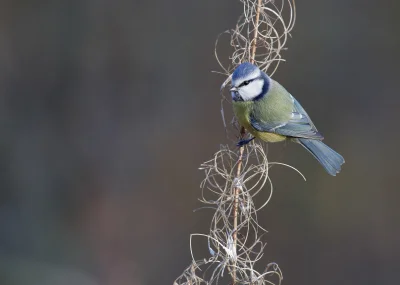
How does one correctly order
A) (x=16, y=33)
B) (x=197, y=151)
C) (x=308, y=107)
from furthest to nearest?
(x=16, y=33), (x=197, y=151), (x=308, y=107)

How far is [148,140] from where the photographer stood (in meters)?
3.77

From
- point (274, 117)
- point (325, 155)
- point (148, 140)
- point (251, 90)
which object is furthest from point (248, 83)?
point (148, 140)

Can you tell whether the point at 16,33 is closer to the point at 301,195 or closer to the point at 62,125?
the point at 62,125

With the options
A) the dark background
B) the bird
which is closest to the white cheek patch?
the bird

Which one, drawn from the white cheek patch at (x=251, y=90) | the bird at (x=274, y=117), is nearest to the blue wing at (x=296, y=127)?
the bird at (x=274, y=117)

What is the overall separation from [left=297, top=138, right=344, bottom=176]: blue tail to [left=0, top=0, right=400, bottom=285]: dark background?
971 mm

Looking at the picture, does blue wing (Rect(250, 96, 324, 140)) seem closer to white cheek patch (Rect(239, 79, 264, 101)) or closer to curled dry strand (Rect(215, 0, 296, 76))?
white cheek patch (Rect(239, 79, 264, 101))

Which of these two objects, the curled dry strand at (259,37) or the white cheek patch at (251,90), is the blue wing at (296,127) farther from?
the curled dry strand at (259,37)

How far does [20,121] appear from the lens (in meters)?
4.02

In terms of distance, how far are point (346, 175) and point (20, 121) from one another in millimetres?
2031

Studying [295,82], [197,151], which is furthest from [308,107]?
[197,151]

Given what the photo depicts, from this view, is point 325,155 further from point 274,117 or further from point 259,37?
point 259,37

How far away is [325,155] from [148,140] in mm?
1634

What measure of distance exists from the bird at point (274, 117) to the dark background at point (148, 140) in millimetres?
988
